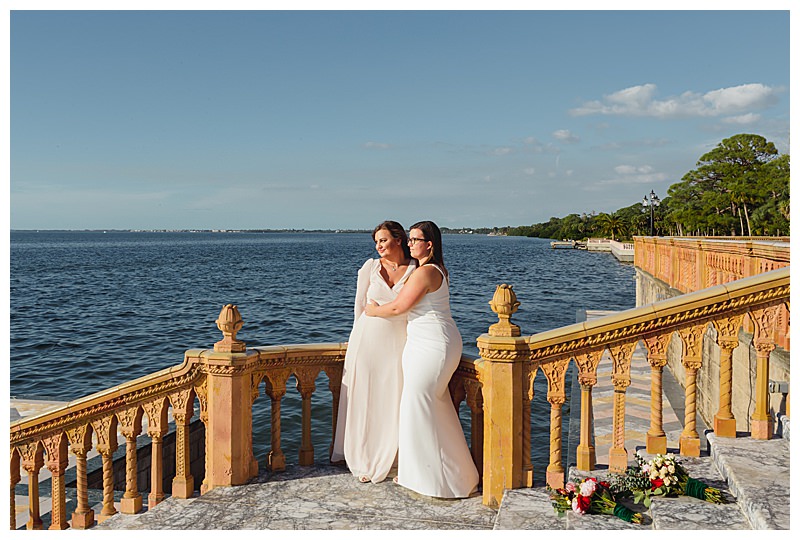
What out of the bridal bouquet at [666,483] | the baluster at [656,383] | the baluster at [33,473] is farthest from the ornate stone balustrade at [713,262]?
the baluster at [33,473]

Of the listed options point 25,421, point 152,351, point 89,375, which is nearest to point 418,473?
point 25,421

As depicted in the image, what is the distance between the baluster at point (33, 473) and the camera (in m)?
5.26

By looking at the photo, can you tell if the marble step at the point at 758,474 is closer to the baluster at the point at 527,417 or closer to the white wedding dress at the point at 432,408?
the baluster at the point at 527,417

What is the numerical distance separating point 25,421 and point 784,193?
5967 centimetres

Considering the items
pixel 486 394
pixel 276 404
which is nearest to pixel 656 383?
pixel 486 394

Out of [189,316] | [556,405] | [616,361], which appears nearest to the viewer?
[616,361]

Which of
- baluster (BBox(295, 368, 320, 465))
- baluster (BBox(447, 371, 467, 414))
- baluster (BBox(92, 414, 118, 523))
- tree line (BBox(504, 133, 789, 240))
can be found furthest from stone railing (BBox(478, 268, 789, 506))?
tree line (BBox(504, 133, 789, 240))

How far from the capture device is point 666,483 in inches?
165

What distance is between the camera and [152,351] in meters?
25.0

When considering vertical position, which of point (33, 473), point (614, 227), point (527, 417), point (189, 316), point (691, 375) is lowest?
point (189, 316)

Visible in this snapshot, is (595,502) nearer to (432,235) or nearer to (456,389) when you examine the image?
(456,389)

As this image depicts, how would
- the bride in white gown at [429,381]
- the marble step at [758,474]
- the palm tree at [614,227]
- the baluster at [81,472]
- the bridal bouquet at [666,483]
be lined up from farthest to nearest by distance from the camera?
the palm tree at [614,227], the baluster at [81,472], the bride in white gown at [429,381], the bridal bouquet at [666,483], the marble step at [758,474]

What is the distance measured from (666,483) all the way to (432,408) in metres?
1.70

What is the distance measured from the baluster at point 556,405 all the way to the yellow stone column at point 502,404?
203mm
